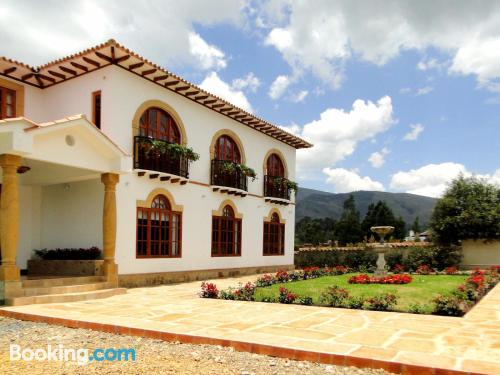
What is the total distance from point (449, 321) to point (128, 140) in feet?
34.2

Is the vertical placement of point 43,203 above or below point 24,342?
above

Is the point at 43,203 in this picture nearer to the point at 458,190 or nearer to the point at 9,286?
the point at 9,286

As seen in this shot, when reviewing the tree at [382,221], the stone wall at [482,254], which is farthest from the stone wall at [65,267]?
the tree at [382,221]

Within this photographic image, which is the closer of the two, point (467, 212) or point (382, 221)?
point (467, 212)

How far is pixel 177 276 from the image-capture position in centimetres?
1622

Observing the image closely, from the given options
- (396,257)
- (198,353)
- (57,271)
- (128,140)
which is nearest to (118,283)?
(57,271)

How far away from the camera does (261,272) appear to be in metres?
21.6

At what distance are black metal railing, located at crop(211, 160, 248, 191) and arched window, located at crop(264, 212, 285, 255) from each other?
12.4ft

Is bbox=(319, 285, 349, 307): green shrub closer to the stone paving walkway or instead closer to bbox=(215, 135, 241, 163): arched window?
the stone paving walkway

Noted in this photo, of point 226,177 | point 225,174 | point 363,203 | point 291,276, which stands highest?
point 363,203

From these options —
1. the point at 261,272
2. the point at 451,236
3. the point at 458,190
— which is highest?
the point at 458,190

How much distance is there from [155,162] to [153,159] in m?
0.13
